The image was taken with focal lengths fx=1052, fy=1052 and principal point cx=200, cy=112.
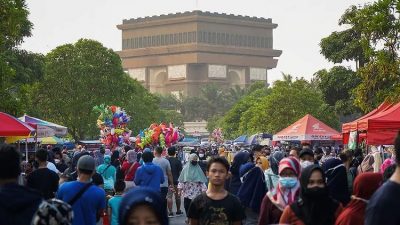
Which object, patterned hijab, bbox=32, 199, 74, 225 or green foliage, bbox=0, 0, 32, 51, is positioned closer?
patterned hijab, bbox=32, 199, 74, 225

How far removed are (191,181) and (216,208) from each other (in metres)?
11.9

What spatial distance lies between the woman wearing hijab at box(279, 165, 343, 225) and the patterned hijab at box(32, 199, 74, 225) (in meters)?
2.00

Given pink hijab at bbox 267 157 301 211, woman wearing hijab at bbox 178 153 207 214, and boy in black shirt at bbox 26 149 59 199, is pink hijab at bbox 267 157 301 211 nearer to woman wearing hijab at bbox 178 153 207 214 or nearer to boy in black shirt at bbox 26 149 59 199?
boy in black shirt at bbox 26 149 59 199

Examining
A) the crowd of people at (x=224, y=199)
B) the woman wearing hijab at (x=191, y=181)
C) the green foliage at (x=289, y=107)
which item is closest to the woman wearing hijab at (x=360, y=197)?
the crowd of people at (x=224, y=199)

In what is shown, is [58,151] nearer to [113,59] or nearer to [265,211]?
[265,211]

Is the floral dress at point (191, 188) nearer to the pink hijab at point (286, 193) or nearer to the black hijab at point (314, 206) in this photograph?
the pink hijab at point (286, 193)

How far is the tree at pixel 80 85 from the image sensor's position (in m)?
70.3

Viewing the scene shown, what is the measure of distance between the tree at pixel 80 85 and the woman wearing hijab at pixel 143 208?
65.1 m

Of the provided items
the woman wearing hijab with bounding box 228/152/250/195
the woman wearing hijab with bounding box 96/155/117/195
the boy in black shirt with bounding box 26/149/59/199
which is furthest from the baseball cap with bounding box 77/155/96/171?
the woman wearing hijab with bounding box 96/155/117/195

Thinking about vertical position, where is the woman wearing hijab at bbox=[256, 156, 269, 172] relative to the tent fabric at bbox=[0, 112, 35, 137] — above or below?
below

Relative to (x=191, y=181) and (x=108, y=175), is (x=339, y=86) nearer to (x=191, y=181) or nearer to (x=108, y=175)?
(x=191, y=181)

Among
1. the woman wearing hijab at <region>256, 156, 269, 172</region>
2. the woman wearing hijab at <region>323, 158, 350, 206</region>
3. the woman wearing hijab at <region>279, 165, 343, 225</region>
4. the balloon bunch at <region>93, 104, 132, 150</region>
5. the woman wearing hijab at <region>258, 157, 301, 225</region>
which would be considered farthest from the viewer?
the balloon bunch at <region>93, 104, 132, 150</region>

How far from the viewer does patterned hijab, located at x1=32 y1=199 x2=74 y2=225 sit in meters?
5.82

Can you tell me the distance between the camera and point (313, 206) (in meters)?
7.55
